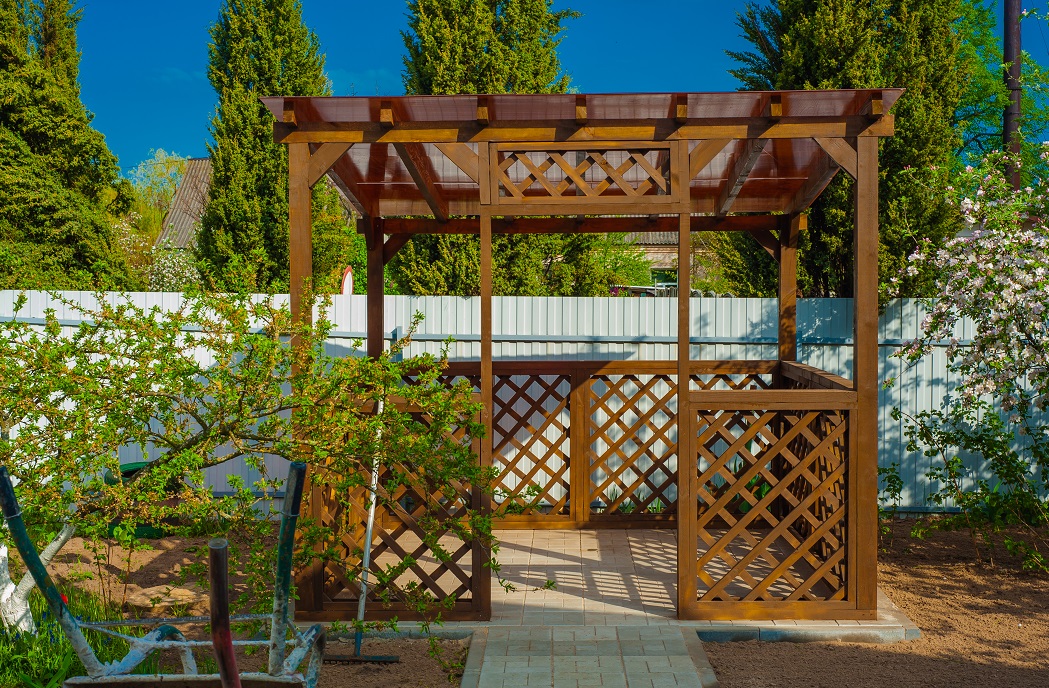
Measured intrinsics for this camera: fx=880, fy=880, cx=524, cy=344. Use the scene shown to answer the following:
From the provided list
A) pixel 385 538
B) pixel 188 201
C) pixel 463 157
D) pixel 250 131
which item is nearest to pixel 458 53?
pixel 250 131

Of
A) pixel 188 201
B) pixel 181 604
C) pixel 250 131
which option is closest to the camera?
pixel 181 604

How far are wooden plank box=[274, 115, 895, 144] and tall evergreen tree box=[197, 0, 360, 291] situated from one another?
861cm

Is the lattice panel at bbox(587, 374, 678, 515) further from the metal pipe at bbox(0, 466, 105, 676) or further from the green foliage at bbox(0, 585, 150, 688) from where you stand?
the metal pipe at bbox(0, 466, 105, 676)

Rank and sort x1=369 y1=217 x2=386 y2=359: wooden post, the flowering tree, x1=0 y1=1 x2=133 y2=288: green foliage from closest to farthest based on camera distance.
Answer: the flowering tree
x1=369 y1=217 x2=386 y2=359: wooden post
x1=0 y1=1 x2=133 y2=288: green foliage

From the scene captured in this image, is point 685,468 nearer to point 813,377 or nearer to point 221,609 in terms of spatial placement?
point 813,377

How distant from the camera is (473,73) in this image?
35.9 ft

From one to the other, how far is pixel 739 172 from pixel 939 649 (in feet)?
8.57

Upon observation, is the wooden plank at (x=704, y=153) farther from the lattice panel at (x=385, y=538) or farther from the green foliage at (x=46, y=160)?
the green foliage at (x=46, y=160)

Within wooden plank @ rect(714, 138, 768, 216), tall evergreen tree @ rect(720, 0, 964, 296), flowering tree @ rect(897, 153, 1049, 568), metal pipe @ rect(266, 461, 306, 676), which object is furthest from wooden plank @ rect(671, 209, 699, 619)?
tall evergreen tree @ rect(720, 0, 964, 296)

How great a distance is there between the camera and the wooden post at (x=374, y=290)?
601cm

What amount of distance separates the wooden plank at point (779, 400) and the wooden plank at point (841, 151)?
40.9 inches

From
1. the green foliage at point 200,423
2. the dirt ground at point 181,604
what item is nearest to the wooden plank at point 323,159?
the green foliage at point 200,423

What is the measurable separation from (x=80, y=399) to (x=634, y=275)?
1867 centimetres

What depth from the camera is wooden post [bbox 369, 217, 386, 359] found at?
601 cm
